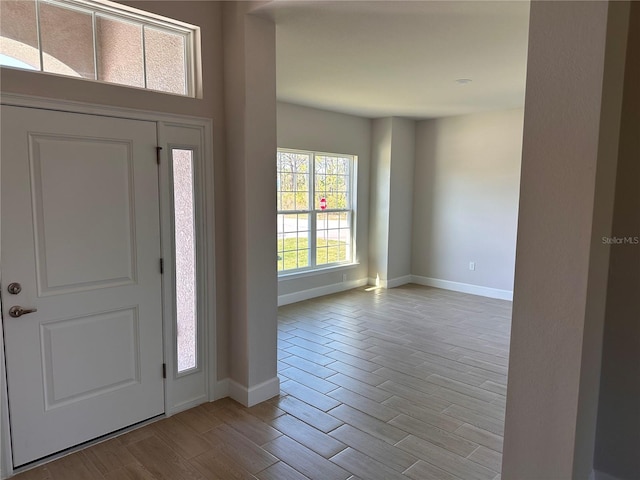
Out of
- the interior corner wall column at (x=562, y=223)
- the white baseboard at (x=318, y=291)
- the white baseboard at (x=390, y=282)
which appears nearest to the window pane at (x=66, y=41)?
the interior corner wall column at (x=562, y=223)

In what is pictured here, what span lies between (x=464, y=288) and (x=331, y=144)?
10.2 ft

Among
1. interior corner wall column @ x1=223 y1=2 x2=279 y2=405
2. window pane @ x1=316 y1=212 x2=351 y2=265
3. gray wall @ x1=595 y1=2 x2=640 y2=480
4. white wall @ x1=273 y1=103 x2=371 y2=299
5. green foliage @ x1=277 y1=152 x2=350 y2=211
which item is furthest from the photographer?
window pane @ x1=316 y1=212 x2=351 y2=265

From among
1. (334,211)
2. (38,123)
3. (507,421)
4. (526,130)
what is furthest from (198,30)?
(334,211)

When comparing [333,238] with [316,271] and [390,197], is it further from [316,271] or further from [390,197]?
[390,197]

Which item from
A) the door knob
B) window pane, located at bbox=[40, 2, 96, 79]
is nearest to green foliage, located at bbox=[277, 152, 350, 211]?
window pane, located at bbox=[40, 2, 96, 79]

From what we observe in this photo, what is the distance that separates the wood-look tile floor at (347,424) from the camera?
2.36m

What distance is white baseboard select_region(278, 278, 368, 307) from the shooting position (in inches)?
230

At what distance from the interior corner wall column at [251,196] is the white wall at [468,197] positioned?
168 inches

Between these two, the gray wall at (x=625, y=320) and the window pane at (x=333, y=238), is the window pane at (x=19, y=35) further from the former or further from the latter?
the window pane at (x=333, y=238)

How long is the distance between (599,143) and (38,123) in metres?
2.63

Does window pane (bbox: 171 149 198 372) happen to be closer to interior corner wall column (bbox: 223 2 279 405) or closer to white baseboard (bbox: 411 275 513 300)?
interior corner wall column (bbox: 223 2 279 405)

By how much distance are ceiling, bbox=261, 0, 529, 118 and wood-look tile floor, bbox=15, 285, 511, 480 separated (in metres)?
2.71

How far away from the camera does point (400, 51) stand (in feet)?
11.1

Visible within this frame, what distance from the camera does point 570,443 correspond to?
1573 mm
